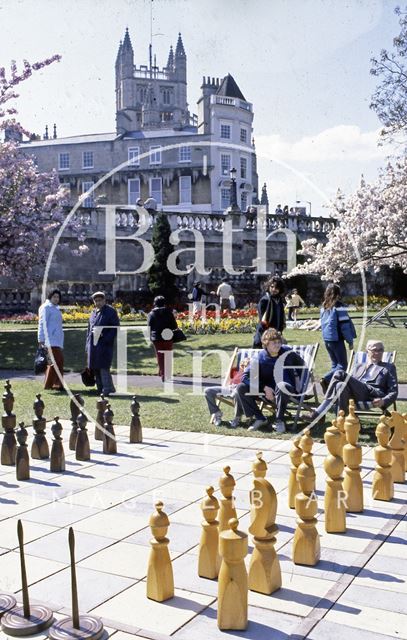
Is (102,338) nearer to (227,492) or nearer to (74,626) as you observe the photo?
(227,492)

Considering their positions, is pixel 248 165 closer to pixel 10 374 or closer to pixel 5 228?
pixel 5 228

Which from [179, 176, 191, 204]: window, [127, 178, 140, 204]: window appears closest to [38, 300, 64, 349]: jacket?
[179, 176, 191, 204]: window

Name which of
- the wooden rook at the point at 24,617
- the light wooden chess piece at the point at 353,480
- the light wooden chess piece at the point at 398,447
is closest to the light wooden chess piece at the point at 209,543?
the wooden rook at the point at 24,617

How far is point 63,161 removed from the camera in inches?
2931

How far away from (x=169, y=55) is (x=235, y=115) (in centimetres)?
5601

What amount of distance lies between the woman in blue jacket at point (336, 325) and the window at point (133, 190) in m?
61.9

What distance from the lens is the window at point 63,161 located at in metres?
74.1

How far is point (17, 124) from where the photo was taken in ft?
77.9

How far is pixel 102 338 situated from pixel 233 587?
28.4ft

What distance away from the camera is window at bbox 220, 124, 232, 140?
229ft

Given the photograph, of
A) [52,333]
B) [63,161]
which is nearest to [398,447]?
[52,333]

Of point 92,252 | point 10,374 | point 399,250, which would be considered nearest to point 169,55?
point 92,252

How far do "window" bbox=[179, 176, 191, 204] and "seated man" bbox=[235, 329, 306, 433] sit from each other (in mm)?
61135

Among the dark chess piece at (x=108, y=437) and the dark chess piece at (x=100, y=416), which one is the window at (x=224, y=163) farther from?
the dark chess piece at (x=108, y=437)
